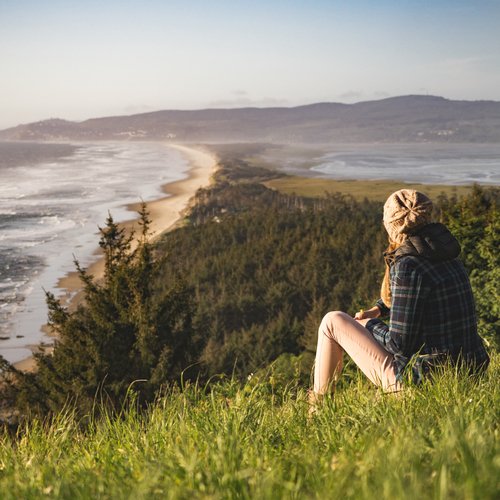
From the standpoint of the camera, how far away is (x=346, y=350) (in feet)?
13.7

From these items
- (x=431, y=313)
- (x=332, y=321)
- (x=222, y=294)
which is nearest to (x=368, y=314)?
(x=332, y=321)

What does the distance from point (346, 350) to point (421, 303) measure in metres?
0.71

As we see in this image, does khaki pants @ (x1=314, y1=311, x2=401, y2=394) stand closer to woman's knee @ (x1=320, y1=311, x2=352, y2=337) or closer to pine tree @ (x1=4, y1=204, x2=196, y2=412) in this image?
woman's knee @ (x1=320, y1=311, x2=352, y2=337)

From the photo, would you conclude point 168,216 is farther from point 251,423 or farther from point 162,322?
point 251,423

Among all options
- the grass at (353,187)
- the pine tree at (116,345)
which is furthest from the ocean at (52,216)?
the pine tree at (116,345)

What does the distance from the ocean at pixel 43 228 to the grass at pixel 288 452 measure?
2565cm

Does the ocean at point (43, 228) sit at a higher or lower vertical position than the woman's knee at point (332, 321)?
lower

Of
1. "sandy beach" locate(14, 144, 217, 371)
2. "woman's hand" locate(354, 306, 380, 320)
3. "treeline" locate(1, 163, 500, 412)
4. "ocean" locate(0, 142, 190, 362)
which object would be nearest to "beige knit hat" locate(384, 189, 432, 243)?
"woman's hand" locate(354, 306, 380, 320)

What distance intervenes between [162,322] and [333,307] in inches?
876

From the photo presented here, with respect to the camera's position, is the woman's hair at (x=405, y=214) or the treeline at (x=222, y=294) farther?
the treeline at (x=222, y=294)

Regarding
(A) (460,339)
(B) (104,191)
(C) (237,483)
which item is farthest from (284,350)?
(B) (104,191)

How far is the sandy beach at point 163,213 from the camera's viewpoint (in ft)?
121

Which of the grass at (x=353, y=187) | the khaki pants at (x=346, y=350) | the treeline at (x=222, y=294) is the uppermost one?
the khaki pants at (x=346, y=350)

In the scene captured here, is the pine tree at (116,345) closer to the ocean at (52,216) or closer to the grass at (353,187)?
the ocean at (52,216)
